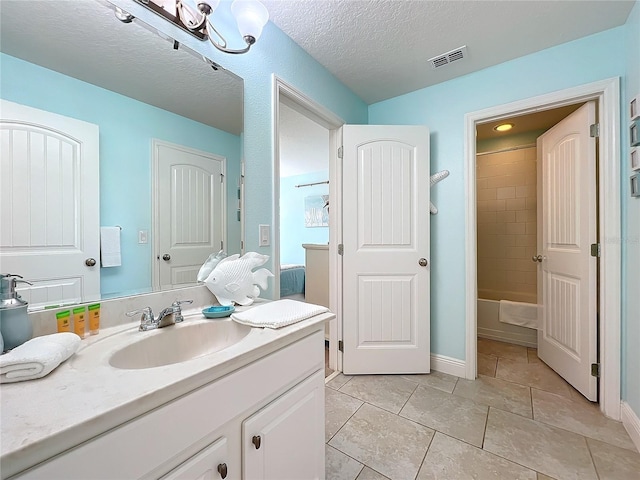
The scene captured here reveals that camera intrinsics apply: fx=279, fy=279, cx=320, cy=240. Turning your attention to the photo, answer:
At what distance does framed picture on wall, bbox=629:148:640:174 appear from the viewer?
4.62 ft

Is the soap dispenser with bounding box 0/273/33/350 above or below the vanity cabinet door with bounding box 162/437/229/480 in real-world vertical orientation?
above

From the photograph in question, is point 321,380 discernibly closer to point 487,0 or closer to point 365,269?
point 365,269

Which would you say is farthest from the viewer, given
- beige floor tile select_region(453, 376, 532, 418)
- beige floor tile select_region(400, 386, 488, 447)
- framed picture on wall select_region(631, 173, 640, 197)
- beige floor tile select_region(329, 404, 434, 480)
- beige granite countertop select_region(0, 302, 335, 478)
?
beige floor tile select_region(453, 376, 532, 418)

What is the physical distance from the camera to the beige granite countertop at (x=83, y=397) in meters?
0.43

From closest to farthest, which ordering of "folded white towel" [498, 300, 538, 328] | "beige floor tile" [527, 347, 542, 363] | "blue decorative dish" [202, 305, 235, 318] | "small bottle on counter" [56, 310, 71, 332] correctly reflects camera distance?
"small bottle on counter" [56, 310, 71, 332] → "blue decorative dish" [202, 305, 235, 318] → "beige floor tile" [527, 347, 542, 363] → "folded white towel" [498, 300, 538, 328]

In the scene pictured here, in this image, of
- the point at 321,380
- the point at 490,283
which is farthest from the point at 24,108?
the point at 490,283

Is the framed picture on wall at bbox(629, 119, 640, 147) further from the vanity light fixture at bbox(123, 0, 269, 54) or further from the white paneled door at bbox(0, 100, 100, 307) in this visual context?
the white paneled door at bbox(0, 100, 100, 307)

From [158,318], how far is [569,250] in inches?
101

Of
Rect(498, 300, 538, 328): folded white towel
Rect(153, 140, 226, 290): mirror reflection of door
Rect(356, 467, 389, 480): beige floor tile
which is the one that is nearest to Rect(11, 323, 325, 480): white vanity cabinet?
Rect(356, 467, 389, 480): beige floor tile

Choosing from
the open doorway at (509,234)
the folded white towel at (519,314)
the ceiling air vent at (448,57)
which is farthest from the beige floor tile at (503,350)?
the ceiling air vent at (448,57)

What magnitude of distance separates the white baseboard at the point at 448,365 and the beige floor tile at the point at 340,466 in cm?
118

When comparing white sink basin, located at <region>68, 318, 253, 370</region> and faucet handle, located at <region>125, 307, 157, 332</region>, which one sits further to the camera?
faucet handle, located at <region>125, 307, 157, 332</region>

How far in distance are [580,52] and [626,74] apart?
0.94 ft

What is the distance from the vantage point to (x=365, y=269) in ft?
7.07
